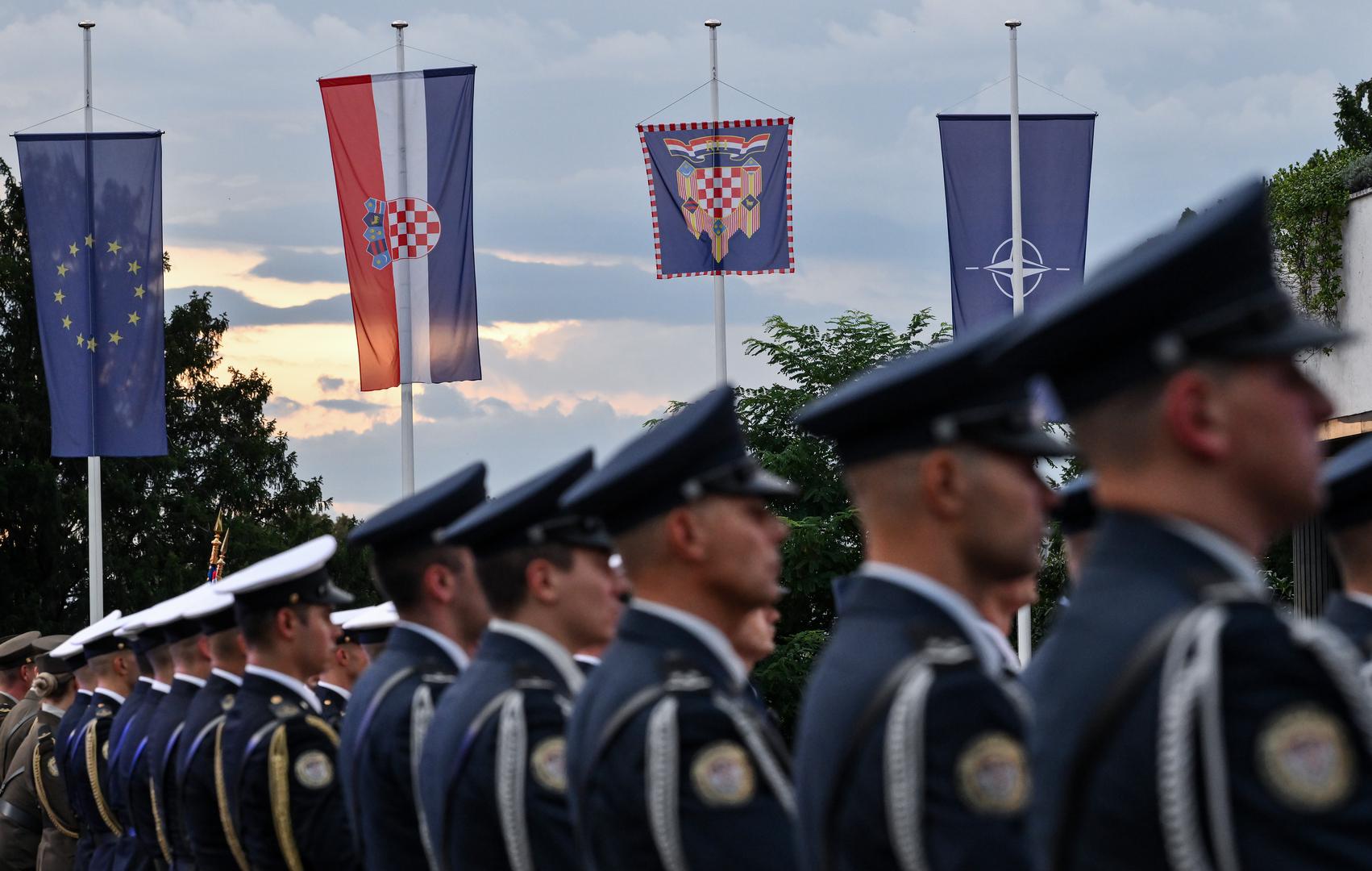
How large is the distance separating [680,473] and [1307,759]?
191 cm

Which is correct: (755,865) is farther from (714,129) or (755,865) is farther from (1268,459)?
(714,129)

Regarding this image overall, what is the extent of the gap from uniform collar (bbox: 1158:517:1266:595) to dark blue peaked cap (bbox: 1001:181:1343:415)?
0.18 m

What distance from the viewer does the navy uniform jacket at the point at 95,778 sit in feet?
28.6

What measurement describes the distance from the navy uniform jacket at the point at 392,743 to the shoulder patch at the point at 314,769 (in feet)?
1.72

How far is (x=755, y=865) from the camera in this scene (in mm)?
3012

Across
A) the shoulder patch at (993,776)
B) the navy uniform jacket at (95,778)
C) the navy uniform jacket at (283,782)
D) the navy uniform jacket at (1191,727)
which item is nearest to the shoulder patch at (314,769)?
the navy uniform jacket at (283,782)

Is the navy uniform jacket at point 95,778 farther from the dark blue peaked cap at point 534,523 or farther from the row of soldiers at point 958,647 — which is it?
the dark blue peaked cap at point 534,523

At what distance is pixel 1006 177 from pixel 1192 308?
1900 cm

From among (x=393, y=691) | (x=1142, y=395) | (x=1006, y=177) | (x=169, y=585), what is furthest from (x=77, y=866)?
(x=169, y=585)

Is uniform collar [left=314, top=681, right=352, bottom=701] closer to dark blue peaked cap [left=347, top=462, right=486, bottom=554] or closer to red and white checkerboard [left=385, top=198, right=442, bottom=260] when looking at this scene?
dark blue peaked cap [left=347, top=462, right=486, bottom=554]

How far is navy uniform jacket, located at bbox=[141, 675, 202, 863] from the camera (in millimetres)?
6914

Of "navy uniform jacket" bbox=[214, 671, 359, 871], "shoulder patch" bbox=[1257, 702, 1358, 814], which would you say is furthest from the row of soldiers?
"navy uniform jacket" bbox=[214, 671, 359, 871]

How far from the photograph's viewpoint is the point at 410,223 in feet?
55.8

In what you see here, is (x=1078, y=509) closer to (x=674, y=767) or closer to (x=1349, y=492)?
(x=1349, y=492)
